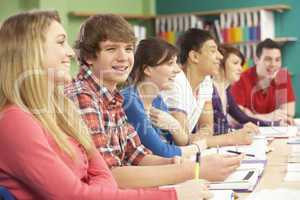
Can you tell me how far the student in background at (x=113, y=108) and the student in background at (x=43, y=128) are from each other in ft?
0.60

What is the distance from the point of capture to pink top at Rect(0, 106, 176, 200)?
1.18 metres

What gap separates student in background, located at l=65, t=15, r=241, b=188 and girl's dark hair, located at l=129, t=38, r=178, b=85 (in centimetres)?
43

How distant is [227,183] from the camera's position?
1666 millimetres

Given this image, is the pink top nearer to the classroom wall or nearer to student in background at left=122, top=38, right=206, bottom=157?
student in background at left=122, top=38, right=206, bottom=157

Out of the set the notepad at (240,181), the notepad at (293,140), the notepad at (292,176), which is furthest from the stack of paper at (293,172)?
the notepad at (293,140)

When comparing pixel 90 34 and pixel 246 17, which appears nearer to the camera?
pixel 90 34

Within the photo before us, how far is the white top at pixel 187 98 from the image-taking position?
9.29ft

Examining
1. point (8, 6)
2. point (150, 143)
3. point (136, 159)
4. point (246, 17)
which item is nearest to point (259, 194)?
point (136, 159)

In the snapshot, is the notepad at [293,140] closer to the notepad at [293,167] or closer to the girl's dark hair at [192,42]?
the notepad at [293,167]

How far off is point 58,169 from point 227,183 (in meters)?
0.67

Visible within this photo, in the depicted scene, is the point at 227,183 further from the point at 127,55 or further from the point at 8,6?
the point at 8,6

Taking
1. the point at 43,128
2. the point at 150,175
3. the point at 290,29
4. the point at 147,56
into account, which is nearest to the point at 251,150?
the point at 147,56

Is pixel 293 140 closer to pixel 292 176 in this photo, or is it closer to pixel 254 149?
pixel 254 149

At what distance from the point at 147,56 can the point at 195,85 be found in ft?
2.60
